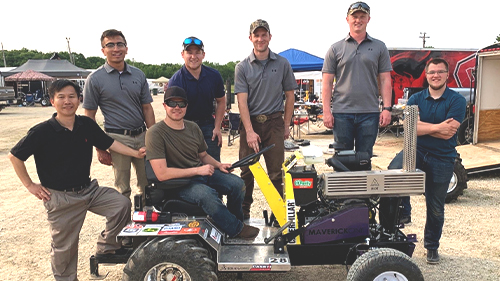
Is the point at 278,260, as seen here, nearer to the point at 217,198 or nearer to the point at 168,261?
the point at 217,198

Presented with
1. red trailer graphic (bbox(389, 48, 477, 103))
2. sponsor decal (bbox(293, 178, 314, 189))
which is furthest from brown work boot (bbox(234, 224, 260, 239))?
red trailer graphic (bbox(389, 48, 477, 103))

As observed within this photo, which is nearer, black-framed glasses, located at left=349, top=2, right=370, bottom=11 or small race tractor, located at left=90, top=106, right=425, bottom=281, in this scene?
small race tractor, located at left=90, top=106, right=425, bottom=281

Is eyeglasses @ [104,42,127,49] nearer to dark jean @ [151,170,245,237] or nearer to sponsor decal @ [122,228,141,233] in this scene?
dark jean @ [151,170,245,237]

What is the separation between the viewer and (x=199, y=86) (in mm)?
4293

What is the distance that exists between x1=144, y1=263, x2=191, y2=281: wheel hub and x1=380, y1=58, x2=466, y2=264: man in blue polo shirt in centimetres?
208

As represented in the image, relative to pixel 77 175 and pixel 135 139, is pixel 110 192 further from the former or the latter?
pixel 135 139

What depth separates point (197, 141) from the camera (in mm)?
3514

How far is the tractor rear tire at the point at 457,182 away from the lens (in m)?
5.65

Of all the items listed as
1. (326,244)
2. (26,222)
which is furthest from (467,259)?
(26,222)

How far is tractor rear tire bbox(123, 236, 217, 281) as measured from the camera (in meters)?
2.90

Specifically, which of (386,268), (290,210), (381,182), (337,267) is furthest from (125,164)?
(386,268)

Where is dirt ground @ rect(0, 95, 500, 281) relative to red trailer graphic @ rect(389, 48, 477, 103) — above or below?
below

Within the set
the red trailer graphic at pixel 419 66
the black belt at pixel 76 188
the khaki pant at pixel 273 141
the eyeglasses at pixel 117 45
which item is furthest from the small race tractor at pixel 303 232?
the red trailer graphic at pixel 419 66

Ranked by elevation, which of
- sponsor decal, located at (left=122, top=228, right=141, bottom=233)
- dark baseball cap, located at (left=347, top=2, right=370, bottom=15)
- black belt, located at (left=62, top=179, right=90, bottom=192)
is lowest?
sponsor decal, located at (left=122, top=228, right=141, bottom=233)
